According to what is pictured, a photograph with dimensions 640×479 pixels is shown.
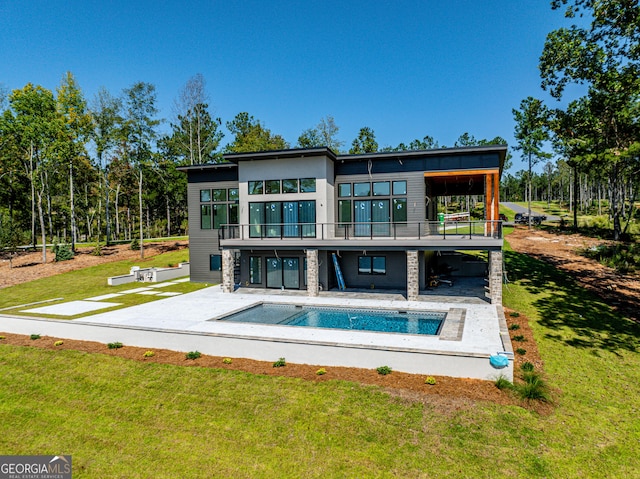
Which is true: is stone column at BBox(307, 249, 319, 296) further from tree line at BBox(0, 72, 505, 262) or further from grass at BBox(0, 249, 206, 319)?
tree line at BBox(0, 72, 505, 262)

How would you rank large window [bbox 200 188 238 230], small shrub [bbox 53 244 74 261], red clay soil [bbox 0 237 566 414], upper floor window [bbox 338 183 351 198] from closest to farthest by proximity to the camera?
red clay soil [bbox 0 237 566 414], upper floor window [bbox 338 183 351 198], large window [bbox 200 188 238 230], small shrub [bbox 53 244 74 261]

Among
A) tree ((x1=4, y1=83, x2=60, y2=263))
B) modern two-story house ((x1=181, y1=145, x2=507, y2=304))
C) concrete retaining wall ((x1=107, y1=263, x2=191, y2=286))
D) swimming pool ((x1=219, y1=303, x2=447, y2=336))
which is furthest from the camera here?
tree ((x1=4, y1=83, x2=60, y2=263))

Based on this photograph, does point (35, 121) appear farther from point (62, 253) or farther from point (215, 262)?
point (215, 262)

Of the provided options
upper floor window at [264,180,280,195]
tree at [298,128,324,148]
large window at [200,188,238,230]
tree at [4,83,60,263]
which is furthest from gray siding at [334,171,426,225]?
tree at [4,83,60,263]

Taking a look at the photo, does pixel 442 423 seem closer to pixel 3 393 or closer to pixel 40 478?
pixel 40 478

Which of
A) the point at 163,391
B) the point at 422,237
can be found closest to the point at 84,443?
the point at 163,391

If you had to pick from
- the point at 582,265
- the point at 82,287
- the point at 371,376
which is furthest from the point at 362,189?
the point at 82,287
